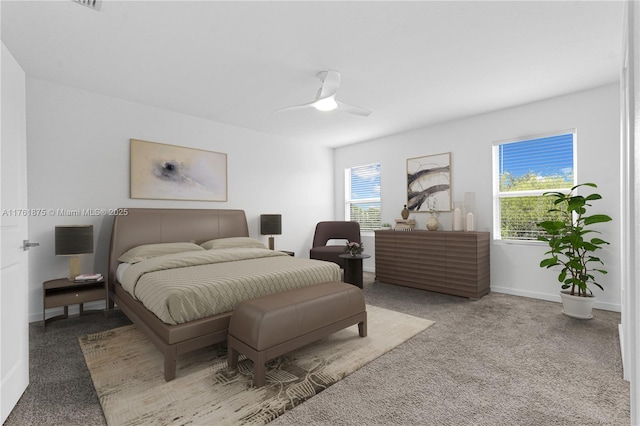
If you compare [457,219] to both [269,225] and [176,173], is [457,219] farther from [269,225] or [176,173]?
[176,173]

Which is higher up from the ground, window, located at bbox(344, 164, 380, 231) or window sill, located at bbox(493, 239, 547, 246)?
window, located at bbox(344, 164, 380, 231)

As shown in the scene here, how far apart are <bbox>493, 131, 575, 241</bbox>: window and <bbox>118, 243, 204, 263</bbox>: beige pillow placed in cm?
444

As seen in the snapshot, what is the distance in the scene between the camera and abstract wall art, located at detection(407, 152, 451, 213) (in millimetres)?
4883

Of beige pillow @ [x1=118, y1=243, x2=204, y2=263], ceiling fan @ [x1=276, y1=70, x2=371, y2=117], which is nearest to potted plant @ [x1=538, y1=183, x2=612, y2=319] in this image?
ceiling fan @ [x1=276, y1=70, x2=371, y2=117]

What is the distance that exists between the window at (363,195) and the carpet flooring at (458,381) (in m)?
3.13

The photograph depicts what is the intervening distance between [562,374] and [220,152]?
479 centimetres

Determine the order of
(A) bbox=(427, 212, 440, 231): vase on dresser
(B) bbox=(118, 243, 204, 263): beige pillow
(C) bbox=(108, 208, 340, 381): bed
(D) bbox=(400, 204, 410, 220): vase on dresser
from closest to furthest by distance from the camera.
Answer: (C) bbox=(108, 208, 340, 381): bed → (B) bbox=(118, 243, 204, 263): beige pillow → (A) bbox=(427, 212, 440, 231): vase on dresser → (D) bbox=(400, 204, 410, 220): vase on dresser

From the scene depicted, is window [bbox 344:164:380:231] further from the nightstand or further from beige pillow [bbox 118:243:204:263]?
the nightstand

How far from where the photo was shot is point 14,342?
5.89 ft

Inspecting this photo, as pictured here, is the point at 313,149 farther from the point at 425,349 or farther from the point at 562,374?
the point at 562,374

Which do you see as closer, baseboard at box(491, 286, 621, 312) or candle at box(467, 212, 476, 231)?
baseboard at box(491, 286, 621, 312)

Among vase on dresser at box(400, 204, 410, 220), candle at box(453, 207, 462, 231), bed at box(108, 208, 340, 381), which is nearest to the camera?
bed at box(108, 208, 340, 381)

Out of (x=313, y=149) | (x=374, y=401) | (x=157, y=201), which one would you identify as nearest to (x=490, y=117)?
(x=313, y=149)

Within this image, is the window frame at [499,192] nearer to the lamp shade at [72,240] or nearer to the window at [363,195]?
the window at [363,195]
